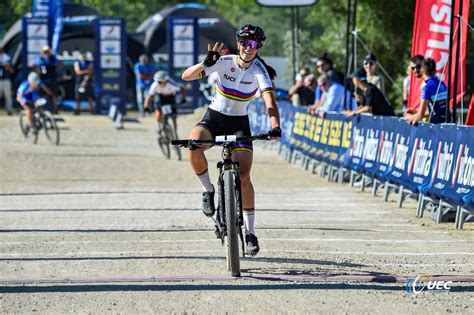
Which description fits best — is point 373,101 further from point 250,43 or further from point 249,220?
point 250,43

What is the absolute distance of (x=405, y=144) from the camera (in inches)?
549

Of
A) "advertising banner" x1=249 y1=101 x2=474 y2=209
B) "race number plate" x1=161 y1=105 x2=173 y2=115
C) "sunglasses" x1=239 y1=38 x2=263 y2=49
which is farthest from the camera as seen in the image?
"race number plate" x1=161 y1=105 x2=173 y2=115

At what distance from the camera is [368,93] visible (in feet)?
52.7

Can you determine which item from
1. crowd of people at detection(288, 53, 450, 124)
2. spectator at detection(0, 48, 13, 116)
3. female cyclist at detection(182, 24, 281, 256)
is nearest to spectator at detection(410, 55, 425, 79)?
crowd of people at detection(288, 53, 450, 124)

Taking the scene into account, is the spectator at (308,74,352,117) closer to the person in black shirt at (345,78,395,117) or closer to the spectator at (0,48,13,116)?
the person in black shirt at (345,78,395,117)

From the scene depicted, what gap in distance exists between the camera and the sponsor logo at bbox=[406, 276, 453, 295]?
26.0 feet

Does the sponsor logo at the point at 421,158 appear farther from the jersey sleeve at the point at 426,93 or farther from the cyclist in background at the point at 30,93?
the cyclist in background at the point at 30,93

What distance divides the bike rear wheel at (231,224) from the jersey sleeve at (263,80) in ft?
2.72

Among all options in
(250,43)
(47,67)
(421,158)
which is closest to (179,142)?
(250,43)

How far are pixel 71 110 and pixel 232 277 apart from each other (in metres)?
32.3

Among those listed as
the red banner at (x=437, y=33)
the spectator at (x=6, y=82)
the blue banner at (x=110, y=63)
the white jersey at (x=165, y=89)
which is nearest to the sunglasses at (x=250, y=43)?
the red banner at (x=437, y=33)

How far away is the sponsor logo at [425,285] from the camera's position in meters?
7.93

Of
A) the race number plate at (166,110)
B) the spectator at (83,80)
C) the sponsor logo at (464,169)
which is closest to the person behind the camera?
the sponsor logo at (464,169)

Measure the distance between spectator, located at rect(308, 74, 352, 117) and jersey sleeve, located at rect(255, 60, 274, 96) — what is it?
9782 mm
